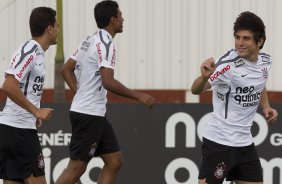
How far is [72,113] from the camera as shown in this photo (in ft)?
32.7

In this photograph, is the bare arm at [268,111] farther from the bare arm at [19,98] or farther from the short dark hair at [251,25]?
the bare arm at [19,98]

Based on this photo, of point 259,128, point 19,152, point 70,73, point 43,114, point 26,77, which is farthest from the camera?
point 259,128

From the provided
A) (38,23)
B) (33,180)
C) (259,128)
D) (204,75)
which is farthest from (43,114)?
(259,128)

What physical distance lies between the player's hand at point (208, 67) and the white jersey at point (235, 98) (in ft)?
1.47

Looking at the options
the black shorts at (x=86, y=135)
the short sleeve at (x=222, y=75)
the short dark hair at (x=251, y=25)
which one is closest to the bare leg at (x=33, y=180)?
the black shorts at (x=86, y=135)

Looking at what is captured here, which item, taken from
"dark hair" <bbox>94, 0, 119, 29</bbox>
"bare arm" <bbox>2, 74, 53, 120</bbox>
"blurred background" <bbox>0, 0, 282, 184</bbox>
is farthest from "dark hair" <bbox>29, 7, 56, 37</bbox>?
"blurred background" <bbox>0, 0, 282, 184</bbox>

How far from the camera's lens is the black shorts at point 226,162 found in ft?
28.6

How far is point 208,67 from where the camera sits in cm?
809

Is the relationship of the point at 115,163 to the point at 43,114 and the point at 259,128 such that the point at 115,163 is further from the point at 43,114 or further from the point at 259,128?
the point at 259,128

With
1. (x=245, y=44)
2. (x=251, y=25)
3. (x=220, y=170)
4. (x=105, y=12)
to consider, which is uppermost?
(x=105, y=12)

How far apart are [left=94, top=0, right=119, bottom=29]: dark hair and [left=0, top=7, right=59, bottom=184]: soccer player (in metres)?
0.65

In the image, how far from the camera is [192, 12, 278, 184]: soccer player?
864cm

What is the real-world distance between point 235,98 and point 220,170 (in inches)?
22.0

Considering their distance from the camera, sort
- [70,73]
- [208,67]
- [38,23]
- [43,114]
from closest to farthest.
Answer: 1. [208,67]
2. [43,114]
3. [38,23]
4. [70,73]
